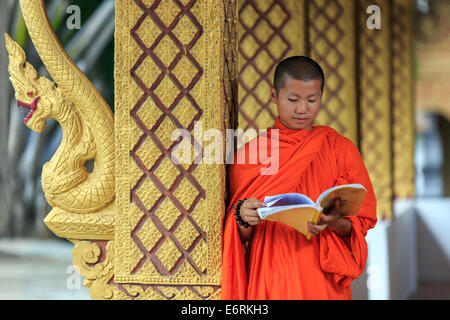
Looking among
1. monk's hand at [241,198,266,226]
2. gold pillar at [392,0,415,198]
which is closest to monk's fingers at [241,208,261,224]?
monk's hand at [241,198,266,226]

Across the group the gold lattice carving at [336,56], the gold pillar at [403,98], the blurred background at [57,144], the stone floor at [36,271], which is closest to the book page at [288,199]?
the gold lattice carving at [336,56]

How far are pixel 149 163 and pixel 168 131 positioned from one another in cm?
13

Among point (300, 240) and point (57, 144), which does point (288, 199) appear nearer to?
point (300, 240)

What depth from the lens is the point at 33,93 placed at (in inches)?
87.3

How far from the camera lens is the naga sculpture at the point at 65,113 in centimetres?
219

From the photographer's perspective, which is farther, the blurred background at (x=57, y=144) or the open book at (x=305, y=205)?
the blurred background at (x=57, y=144)

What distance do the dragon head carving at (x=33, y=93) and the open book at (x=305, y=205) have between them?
913mm

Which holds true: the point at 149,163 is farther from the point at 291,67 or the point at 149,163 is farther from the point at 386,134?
the point at 386,134

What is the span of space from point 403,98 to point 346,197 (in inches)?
173

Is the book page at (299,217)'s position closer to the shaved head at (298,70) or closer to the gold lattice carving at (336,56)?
the shaved head at (298,70)

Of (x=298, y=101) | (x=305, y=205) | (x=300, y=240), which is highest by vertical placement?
(x=298, y=101)

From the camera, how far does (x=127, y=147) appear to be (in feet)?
6.83

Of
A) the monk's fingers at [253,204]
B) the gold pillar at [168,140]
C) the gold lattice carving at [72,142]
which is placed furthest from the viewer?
the gold lattice carving at [72,142]

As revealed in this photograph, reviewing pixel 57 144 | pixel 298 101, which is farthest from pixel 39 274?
pixel 298 101
